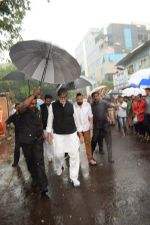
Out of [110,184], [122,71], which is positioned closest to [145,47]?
[122,71]

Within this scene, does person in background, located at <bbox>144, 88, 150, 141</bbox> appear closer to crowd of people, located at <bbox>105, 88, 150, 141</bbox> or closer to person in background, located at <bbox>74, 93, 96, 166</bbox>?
crowd of people, located at <bbox>105, 88, 150, 141</bbox>

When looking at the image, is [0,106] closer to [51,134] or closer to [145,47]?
[51,134]

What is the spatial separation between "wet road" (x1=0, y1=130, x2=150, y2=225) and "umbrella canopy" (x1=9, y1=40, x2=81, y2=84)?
6.66ft

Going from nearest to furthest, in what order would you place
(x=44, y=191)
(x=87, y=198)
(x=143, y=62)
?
(x=87, y=198) < (x=44, y=191) < (x=143, y=62)

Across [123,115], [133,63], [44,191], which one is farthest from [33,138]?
[133,63]

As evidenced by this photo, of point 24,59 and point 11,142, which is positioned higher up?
point 24,59

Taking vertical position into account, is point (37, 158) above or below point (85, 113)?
below

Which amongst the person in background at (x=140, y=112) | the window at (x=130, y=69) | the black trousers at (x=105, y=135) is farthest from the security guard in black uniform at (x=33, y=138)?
the window at (x=130, y=69)

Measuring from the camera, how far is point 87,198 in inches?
181

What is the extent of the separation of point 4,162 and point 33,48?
495 cm

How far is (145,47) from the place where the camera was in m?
25.0

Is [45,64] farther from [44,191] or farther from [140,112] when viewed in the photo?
[140,112]

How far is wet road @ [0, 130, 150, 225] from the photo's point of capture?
153 inches

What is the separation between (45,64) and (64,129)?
1291 mm
